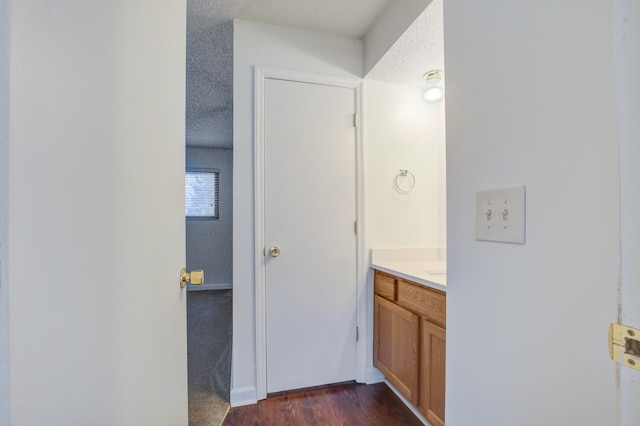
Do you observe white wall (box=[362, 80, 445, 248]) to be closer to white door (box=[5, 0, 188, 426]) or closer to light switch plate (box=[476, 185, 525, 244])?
light switch plate (box=[476, 185, 525, 244])

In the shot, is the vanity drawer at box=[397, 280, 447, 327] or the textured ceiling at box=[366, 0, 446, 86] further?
the textured ceiling at box=[366, 0, 446, 86]

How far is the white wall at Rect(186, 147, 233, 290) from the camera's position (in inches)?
181

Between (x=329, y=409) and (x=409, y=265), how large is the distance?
1.01 m

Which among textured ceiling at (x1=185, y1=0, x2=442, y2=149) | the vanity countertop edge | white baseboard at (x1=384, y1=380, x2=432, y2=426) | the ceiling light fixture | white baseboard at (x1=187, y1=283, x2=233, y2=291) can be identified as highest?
textured ceiling at (x1=185, y1=0, x2=442, y2=149)

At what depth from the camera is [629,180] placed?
427mm

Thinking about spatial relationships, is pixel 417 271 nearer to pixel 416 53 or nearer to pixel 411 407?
pixel 411 407

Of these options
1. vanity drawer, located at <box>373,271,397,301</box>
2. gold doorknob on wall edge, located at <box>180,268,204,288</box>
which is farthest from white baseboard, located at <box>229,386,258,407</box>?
gold doorknob on wall edge, located at <box>180,268,204,288</box>

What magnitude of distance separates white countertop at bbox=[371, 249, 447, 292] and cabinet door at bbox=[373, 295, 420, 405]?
0.21 meters

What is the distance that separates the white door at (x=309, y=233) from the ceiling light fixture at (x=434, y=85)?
0.55 metres

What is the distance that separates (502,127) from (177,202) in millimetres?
913

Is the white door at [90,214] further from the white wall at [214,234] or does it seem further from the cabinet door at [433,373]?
the white wall at [214,234]

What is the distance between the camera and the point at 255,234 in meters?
1.80

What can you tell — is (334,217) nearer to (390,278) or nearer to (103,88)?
(390,278)

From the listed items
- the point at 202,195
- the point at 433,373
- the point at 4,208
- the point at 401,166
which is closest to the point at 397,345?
the point at 433,373
